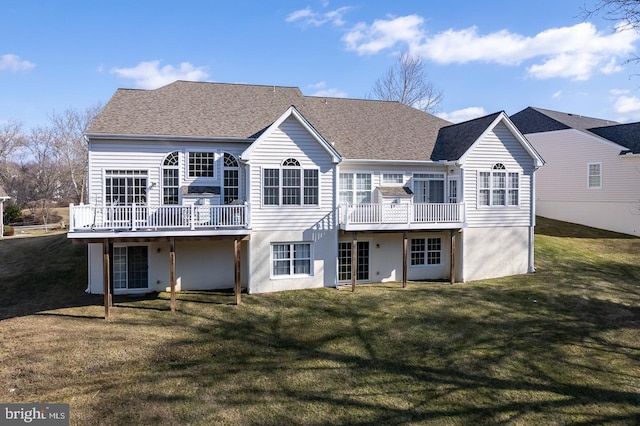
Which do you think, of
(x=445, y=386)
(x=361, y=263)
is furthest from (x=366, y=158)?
(x=445, y=386)

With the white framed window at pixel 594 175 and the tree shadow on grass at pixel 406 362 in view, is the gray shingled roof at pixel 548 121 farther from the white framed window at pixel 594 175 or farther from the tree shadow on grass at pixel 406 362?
the tree shadow on grass at pixel 406 362

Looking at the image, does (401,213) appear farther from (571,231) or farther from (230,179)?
(571,231)

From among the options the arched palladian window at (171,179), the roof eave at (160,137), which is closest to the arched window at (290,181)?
the roof eave at (160,137)

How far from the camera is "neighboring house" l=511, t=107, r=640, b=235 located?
2650cm

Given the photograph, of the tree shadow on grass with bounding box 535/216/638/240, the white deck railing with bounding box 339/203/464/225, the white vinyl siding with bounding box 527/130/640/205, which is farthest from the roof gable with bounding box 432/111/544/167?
the white vinyl siding with bounding box 527/130/640/205

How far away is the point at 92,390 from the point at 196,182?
917 cm

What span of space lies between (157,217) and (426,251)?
1166 centimetres

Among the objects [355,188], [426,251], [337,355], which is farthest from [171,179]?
[426,251]

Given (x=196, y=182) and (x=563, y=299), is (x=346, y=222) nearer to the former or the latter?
(x=196, y=182)

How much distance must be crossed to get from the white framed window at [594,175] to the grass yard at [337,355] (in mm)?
12816

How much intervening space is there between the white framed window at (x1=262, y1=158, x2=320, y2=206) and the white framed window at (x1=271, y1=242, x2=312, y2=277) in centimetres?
173

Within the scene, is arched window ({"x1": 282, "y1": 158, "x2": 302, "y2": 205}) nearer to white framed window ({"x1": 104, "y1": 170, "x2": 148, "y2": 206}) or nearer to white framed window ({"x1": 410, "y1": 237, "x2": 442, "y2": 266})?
white framed window ({"x1": 104, "y1": 170, "x2": 148, "y2": 206})

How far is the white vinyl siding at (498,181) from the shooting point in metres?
18.5

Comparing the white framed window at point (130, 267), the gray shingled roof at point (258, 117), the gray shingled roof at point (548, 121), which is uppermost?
the gray shingled roof at point (548, 121)
